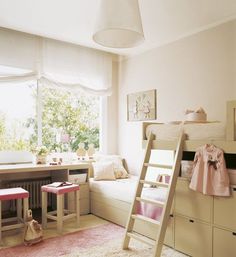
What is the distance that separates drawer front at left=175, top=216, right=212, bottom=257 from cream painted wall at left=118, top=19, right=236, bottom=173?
4.84 feet

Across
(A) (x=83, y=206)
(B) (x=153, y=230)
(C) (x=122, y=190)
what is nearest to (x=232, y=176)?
(B) (x=153, y=230)

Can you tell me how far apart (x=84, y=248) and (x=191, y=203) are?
120cm

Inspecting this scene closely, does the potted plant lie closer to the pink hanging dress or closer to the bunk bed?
the bunk bed

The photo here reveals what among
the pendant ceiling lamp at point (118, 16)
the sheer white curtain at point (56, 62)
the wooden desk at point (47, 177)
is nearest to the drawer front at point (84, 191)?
the wooden desk at point (47, 177)

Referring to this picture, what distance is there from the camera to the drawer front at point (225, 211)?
2.33 meters

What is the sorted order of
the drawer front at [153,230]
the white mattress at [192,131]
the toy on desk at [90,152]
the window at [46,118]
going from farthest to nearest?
the toy on desk at [90,152]
the window at [46,118]
the drawer front at [153,230]
the white mattress at [192,131]

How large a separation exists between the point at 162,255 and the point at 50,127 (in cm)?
270

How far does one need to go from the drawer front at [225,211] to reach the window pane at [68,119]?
8.74 feet

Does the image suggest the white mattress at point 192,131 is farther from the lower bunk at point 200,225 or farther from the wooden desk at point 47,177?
the wooden desk at point 47,177

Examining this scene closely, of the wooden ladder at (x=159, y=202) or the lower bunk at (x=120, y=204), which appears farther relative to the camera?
the lower bunk at (x=120, y=204)

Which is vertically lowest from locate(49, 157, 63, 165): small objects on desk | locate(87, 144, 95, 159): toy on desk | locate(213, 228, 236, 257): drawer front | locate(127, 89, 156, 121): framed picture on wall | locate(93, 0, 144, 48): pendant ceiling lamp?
locate(213, 228, 236, 257): drawer front

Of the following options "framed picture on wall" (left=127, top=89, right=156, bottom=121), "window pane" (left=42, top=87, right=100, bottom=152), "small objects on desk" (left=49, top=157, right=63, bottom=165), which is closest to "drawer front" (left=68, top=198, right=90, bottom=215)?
"small objects on desk" (left=49, top=157, right=63, bottom=165)

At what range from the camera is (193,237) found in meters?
2.64

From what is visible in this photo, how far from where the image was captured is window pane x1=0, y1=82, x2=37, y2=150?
4.11 meters
